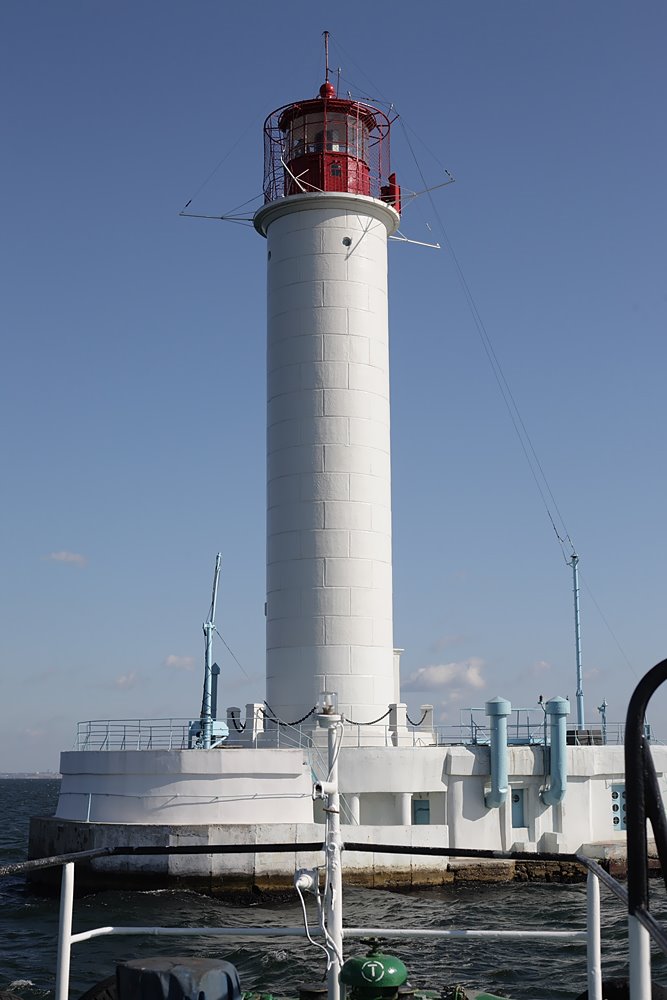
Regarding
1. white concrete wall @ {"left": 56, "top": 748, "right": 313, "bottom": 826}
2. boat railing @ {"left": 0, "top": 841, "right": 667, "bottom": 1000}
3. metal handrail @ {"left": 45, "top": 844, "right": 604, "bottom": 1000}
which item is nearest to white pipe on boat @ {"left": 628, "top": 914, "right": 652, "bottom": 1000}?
boat railing @ {"left": 0, "top": 841, "right": 667, "bottom": 1000}

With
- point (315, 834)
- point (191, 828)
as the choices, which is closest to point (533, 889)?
point (315, 834)

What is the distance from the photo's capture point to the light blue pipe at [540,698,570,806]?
24516 millimetres

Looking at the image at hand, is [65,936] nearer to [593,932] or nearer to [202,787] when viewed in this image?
[593,932]

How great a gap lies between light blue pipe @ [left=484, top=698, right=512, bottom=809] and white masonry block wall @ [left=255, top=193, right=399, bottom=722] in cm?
365

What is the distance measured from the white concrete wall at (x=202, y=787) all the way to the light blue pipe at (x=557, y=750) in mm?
5801

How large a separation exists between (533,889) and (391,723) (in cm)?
517

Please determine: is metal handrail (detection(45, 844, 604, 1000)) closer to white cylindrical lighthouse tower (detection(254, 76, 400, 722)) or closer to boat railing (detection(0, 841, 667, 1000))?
boat railing (detection(0, 841, 667, 1000))

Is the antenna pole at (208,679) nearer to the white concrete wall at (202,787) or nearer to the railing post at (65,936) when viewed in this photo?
the white concrete wall at (202,787)

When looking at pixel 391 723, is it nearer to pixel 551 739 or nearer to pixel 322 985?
pixel 551 739

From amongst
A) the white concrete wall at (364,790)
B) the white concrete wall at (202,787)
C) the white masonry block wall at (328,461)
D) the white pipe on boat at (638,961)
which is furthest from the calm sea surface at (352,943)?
the white pipe on boat at (638,961)

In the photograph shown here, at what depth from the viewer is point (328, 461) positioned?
1076 inches

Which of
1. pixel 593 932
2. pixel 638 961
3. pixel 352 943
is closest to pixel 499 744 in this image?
pixel 352 943

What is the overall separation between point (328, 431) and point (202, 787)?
968 centimetres

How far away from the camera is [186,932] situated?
622cm
